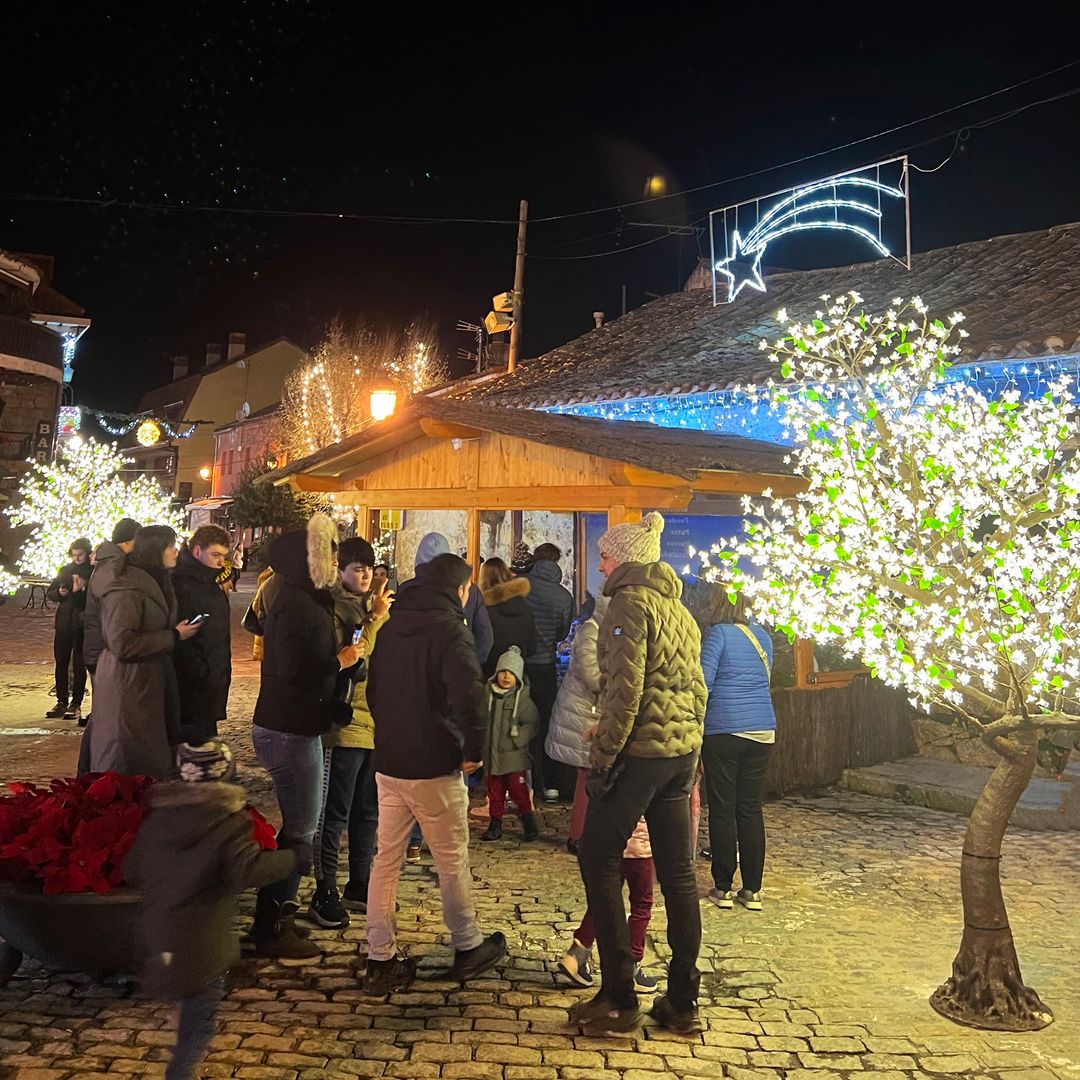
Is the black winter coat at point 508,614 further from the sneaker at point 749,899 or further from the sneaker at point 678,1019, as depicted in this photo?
the sneaker at point 678,1019

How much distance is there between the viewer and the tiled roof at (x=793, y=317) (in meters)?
10.0

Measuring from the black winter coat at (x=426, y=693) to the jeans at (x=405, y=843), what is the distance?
0.30ft

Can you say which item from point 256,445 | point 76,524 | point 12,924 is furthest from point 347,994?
point 256,445

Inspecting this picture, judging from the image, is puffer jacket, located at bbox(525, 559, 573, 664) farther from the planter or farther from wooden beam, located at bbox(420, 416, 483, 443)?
the planter

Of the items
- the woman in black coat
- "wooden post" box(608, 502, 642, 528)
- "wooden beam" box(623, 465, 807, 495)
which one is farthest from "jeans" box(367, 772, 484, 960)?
"wooden post" box(608, 502, 642, 528)

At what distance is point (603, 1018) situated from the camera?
4.04 meters

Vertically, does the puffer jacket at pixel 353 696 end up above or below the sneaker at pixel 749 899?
above

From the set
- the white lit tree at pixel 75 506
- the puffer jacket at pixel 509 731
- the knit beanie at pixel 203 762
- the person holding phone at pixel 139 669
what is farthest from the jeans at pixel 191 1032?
the white lit tree at pixel 75 506

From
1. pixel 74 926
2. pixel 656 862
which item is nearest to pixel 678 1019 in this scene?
pixel 656 862

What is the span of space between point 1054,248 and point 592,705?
35.3 feet

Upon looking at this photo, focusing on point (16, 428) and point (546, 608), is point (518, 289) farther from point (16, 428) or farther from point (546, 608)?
point (16, 428)

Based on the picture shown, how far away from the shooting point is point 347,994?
4.32 metres

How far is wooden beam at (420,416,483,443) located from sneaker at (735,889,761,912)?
5452mm

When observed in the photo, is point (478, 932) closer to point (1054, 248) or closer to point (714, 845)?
point (714, 845)
